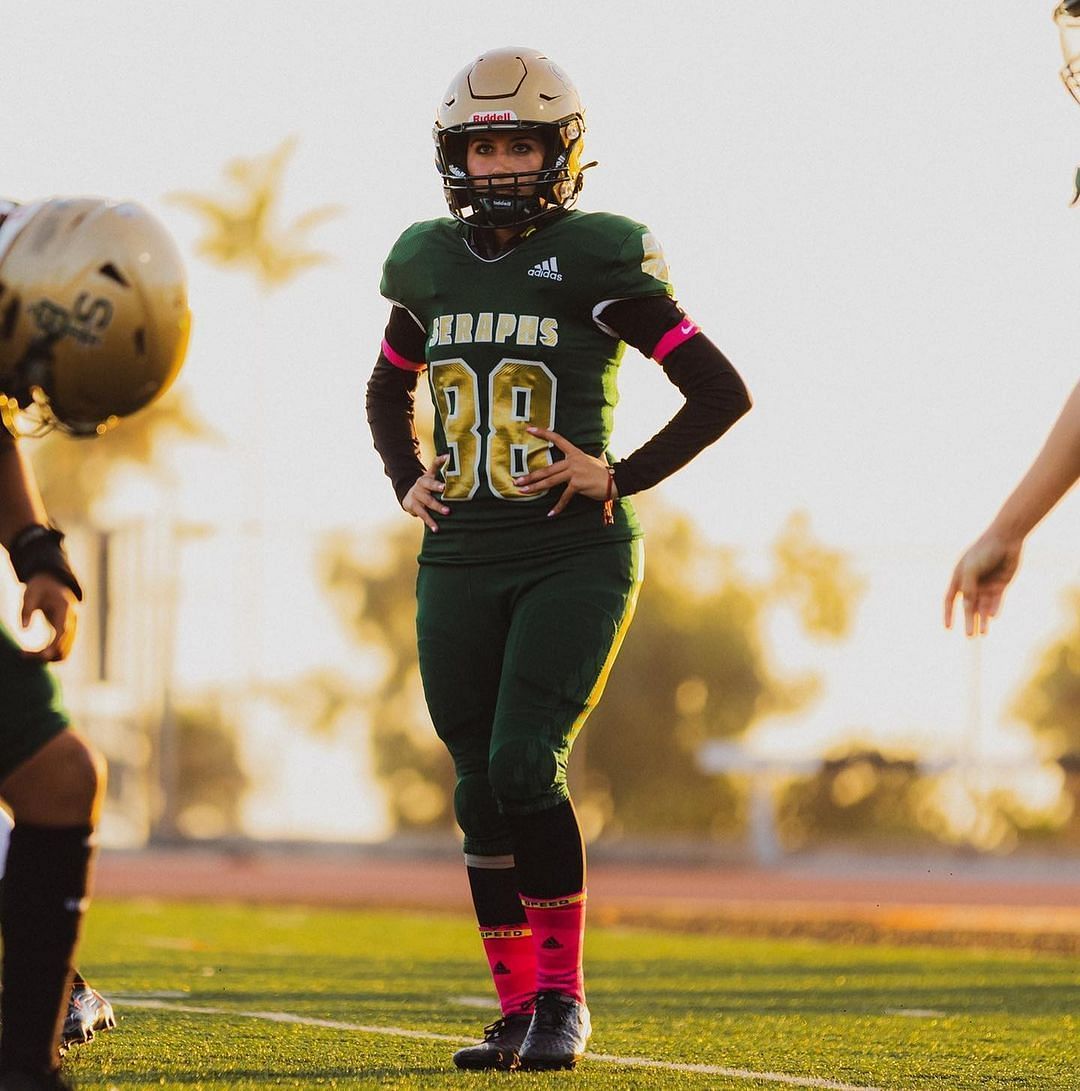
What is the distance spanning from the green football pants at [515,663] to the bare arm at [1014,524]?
1.56m

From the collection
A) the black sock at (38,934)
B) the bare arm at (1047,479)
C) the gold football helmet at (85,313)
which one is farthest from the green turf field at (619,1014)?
the bare arm at (1047,479)

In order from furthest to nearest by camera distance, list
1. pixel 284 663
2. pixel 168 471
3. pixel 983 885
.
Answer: pixel 168 471 → pixel 284 663 → pixel 983 885

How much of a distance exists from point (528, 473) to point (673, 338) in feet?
1.48

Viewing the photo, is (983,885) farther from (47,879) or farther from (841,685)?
(47,879)

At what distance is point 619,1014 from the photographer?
6227mm

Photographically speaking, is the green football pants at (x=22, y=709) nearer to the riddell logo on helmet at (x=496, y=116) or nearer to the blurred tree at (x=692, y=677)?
the riddell logo on helmet at (x=496, y=116)

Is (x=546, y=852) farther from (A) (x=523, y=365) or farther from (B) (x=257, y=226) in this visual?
(B) (x=257, y=226)

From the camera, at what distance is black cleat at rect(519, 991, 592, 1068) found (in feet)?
15.4

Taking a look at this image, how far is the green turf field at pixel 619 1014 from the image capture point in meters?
4.70

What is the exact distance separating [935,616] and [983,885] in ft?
7.94

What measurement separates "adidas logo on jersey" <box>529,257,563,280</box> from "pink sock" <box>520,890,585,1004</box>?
1367mm

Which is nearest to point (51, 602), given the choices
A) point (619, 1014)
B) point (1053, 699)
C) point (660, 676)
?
point (619, 1014)

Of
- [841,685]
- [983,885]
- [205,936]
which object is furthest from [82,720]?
[205,936]

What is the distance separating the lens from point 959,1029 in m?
5.94
